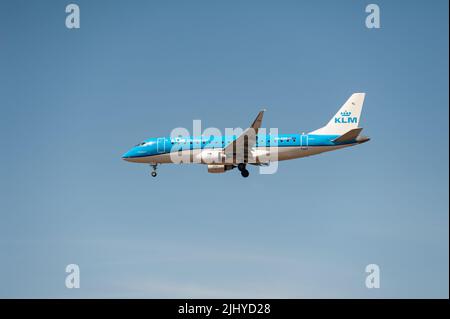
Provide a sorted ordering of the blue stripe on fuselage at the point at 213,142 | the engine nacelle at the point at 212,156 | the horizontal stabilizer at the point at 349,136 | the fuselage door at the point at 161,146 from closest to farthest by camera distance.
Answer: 1. the horizontal stabilizer at the point at 349,136
2. the engine nacelle at the point at 212,156
3. the blue stripe on fuselage at the point at 213,142
4. the fuselage door at the point at 161,146

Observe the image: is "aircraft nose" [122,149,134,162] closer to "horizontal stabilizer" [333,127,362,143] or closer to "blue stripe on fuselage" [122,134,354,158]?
"blue stripe on fuselage" [122,134,354,158]

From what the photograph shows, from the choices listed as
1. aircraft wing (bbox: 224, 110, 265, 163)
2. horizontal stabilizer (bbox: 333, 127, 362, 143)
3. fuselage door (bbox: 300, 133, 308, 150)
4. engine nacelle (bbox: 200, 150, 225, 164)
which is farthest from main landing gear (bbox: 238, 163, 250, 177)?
horizontal stabilizer (bbox: 333, 127, 362, 143)

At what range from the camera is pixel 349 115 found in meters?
82.6

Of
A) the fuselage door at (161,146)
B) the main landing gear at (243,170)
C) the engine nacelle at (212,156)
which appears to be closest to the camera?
the engine nacelle at (212,156)

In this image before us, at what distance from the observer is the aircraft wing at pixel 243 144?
2869 inches

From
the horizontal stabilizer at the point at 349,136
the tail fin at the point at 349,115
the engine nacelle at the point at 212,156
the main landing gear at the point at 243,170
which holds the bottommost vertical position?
the main landing gear at the point at 243,170

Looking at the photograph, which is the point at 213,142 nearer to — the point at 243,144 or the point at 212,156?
the point at 212,156

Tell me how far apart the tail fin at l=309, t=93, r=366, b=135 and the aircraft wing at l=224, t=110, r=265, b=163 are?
10344 mm

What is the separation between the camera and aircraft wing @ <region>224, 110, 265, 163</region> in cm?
7288

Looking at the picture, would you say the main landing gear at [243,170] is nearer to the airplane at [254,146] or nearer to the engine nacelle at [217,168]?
the airplane at [254,146]

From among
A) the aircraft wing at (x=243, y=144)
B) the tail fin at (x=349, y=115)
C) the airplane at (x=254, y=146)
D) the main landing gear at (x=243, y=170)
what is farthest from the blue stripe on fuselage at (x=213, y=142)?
the main landing gear at (x=243, y=170)
